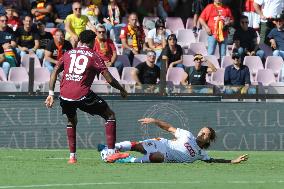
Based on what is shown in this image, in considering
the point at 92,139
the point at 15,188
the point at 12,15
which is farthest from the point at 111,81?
the point at 12,15

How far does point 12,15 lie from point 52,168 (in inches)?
369

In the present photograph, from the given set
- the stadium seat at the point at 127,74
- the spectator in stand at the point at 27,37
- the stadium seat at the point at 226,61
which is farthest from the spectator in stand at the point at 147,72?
the spectator in stand at the point at 27,37

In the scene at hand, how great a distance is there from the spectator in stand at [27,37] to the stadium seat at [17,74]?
46.3 inches

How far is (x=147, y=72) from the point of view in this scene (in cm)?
1950

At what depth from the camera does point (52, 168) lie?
503 inches

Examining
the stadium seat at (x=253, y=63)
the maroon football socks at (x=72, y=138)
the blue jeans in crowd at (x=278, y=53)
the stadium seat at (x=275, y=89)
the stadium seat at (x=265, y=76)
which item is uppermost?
the blue jeans in crowd at (x=278, y=53)

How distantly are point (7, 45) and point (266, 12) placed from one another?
6273 mm

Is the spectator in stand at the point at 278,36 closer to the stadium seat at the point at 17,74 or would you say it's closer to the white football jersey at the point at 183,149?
the stadium seat at the point at 17,74

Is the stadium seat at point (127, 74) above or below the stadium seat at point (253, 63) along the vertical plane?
below

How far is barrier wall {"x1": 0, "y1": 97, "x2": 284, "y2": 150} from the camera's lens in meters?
18.4

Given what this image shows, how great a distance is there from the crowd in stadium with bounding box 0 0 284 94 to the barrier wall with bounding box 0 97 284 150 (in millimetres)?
443

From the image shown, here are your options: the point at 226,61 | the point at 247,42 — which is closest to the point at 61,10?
the point at 226,61

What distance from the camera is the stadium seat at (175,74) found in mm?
20031

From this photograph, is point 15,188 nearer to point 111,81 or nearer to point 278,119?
point 111,81
